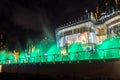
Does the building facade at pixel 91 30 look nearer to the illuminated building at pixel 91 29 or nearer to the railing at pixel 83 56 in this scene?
the illuminated building at pixel 91 29

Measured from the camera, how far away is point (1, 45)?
118562 millimetres

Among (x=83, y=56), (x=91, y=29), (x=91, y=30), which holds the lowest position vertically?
(x=83, y=56)

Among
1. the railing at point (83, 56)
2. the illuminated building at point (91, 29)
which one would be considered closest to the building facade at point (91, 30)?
the illuminated building at point (91, 29)

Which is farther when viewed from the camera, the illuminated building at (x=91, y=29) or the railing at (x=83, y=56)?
the illuminated building at (x=91, y=29)

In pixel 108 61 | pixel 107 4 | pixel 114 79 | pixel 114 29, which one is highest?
pixel 107 4

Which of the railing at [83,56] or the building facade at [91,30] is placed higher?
the building facade at [91,30]

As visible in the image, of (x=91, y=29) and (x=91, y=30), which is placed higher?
(x=91, y=29)

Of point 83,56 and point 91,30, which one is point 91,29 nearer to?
point 91,30

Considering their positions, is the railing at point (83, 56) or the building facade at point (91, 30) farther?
the building facade at point (91, 30)

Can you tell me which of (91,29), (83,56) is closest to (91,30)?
(91,29)

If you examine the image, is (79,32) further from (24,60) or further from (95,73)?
(95,73)

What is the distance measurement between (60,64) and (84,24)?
51314 millimetres

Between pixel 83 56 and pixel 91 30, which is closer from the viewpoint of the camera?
pixel 83 56

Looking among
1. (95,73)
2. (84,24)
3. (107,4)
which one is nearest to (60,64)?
(95,73)
